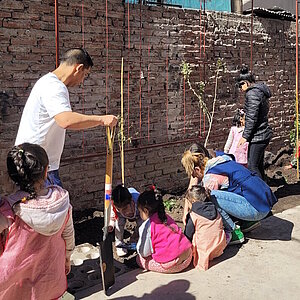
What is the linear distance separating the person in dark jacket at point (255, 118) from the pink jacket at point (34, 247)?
3.44m

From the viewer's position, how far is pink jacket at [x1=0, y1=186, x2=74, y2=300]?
98.0 inches

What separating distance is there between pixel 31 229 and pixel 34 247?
0.40 ft

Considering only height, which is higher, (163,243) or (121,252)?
(163,243)

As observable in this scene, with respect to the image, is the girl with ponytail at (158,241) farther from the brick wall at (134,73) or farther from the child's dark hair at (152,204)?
the brick wall at (134,73)

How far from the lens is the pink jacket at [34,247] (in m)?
2.49

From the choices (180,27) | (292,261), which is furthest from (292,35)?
(292,261)

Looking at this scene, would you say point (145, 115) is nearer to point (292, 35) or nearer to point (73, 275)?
point (73, 275)

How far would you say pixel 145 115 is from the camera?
605 cm

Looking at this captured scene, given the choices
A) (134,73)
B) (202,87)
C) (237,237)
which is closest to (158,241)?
(237,237)

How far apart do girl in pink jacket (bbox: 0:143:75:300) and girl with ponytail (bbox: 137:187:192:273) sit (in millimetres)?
1294

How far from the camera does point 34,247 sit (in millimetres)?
2588

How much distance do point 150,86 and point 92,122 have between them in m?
3.03

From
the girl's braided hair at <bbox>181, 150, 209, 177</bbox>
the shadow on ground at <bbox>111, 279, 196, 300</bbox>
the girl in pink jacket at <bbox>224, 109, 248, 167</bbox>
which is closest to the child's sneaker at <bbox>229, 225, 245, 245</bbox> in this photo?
the girl's braided hair at <bbox>181, 150, 209, 177</bbox>

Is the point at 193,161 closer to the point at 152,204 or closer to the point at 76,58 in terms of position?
the point at 152,204
